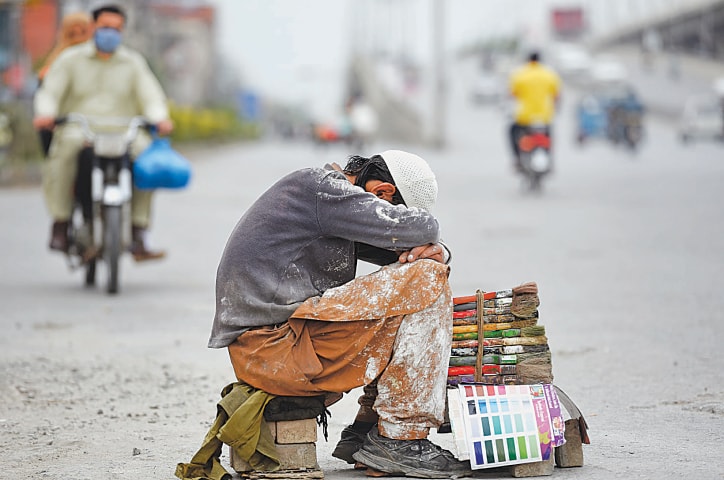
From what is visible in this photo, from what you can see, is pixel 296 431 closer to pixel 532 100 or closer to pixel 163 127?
pixel 163 127

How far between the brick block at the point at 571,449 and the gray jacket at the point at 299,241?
2.76ft

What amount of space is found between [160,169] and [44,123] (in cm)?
92

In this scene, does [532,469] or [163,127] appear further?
[163,127]

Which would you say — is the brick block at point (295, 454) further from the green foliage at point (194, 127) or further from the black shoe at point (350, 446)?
the green foliage at point (194, 127)

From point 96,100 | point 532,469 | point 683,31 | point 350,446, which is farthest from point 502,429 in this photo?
point 683,31

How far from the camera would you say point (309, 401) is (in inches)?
170

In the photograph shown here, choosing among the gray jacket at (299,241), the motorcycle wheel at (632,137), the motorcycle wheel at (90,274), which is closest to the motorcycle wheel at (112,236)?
the motorcycle wheel at (90,274)

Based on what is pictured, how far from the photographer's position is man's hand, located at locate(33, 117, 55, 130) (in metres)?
9.12

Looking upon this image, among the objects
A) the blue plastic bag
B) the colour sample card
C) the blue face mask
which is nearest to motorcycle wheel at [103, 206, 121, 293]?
the blue plastic bag

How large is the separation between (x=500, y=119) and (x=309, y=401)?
180ft

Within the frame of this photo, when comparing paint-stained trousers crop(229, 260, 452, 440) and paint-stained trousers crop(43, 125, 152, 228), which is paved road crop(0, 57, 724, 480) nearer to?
paint-stained trousers crop(229, 260, 452, 440)

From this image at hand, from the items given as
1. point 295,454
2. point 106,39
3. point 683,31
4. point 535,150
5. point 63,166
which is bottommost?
point 295,454

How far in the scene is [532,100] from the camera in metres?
18.5

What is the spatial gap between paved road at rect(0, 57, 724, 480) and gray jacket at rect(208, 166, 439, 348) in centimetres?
66
